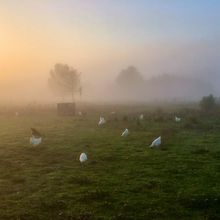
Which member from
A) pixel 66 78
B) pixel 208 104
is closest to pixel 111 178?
pixel 208 104

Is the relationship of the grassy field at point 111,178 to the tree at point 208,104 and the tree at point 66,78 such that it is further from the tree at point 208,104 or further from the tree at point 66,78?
the tree at point 66,78

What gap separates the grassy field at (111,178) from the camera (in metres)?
13.4

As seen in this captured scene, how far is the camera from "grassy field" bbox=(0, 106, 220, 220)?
1335 cm

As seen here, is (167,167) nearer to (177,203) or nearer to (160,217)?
(177,203)

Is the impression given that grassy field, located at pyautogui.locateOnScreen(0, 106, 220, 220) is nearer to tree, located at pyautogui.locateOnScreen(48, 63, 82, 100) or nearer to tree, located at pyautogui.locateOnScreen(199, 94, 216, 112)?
tree, located at pyautogui.locateOnScreen(199, 94, 216, 112)

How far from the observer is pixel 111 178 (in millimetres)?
17594

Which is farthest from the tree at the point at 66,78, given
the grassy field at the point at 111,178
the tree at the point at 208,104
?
the grassy field at the point at 111,178

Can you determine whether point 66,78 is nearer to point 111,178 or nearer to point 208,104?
point 208,104

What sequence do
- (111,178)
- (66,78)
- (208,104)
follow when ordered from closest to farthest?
(111,178)
(208,104)
(66,78)

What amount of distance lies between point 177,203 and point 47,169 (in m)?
8.15

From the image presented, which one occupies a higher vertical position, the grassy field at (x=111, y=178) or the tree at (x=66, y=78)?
the tree at (x=66, y=78)

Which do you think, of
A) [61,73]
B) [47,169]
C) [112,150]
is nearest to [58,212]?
[47,169]

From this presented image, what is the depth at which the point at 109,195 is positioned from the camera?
49.0 ft

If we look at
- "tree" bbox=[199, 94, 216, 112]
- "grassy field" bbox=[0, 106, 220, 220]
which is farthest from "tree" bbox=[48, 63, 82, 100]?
"grassy field" bbox=[0, 106, 220, 220]
